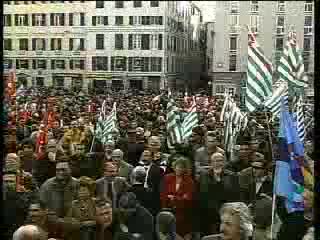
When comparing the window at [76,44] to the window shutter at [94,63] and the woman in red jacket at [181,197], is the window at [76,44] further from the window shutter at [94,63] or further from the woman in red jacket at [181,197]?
the woman in red jacket at [181,197]

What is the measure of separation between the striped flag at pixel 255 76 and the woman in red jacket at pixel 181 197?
2001mm

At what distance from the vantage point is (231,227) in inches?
121

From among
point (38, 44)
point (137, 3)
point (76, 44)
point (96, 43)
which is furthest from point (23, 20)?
point (137, 3)

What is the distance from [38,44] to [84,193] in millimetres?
44491

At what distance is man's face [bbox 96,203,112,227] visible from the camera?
3549 mm

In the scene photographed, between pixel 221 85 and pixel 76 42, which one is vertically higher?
pixel 76 42

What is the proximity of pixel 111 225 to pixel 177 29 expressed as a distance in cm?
4615

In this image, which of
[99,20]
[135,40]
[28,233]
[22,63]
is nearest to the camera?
[28,233]

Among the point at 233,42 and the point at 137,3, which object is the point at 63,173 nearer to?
the point at 233,42

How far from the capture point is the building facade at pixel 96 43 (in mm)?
45344

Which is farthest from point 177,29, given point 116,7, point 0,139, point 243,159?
point 0,139

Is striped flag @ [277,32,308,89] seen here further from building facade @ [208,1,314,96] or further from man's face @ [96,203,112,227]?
building facade @ [208,1,314,96]

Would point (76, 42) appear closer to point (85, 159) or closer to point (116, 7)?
point (116, 7)

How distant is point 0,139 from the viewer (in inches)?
85.9
